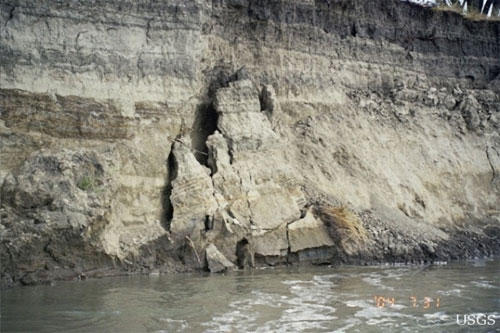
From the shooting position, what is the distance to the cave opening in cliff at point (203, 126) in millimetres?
14227

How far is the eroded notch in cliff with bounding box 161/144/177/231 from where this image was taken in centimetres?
1285

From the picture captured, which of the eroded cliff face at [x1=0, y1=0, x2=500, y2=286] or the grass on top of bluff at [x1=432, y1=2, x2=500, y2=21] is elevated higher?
the grass on top of bluff at [x1=432, y1=2, x2=500, y2=21]

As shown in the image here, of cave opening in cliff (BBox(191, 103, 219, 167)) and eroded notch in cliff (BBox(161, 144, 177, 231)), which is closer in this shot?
eroded notch in cliff (BBox(161, 144, 177, 231))

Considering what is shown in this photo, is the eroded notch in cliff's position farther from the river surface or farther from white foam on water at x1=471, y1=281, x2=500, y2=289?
white foam on water at x1=471, y1=281, x2=500, y2=289

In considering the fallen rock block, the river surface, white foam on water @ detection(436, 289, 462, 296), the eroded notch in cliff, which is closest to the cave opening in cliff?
the eroded notch in cliff

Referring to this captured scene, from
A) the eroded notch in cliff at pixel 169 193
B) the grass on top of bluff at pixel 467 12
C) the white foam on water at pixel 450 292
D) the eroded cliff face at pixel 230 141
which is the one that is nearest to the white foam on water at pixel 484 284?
the white foam on water at pixel 450 292

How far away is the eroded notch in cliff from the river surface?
1.48 m

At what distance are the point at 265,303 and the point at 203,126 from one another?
584cm

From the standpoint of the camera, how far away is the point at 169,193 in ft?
43.2

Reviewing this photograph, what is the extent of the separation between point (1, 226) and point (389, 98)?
10.3 metres

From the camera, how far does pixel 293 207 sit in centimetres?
1341
